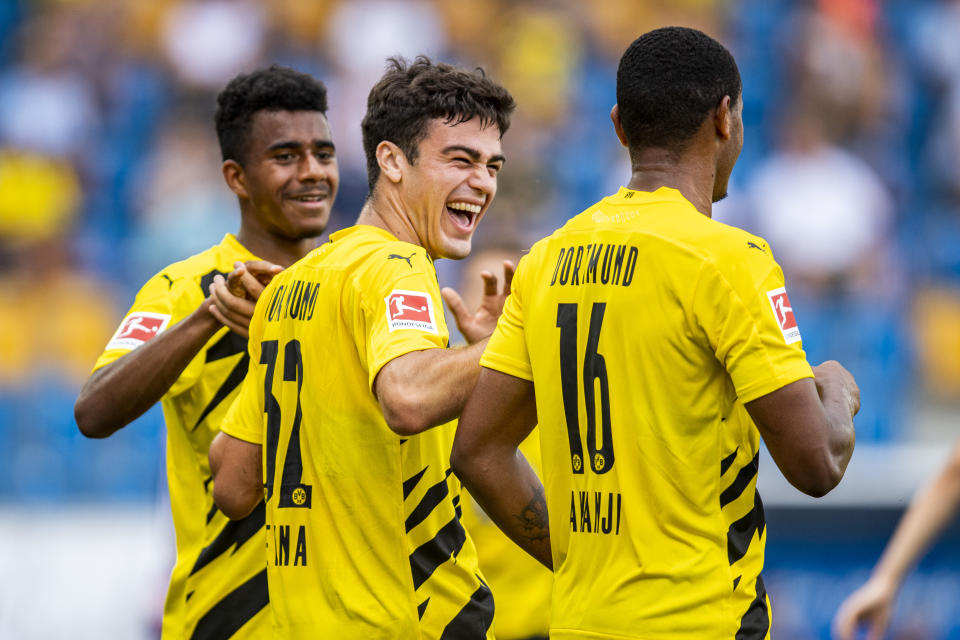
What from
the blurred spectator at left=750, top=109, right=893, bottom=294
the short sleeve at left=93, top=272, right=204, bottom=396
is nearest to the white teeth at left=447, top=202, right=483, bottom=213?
the short sleeve at left=93, top=272, right=204, bottom=396

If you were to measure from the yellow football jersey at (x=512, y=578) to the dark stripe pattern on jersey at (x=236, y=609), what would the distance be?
1130 millimetres

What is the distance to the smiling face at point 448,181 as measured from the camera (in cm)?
363

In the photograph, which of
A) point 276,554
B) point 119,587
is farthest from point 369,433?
point 119,587

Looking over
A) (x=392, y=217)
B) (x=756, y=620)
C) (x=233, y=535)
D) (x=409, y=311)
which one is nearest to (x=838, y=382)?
(x=756, y=620)

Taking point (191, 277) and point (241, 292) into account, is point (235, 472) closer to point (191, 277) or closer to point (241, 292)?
point (241, 292)

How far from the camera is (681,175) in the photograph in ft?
9.97

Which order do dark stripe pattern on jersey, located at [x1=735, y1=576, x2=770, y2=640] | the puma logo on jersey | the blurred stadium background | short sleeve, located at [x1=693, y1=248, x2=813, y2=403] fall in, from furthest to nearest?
the blurred stadium background → the puma logo on jersey → dark stripe pattern on jersey, located at [x1=735, y1=576, x2=770, y2=640] → short sleeve, located at [x1=693, y1=248, x2=813, y2=403]

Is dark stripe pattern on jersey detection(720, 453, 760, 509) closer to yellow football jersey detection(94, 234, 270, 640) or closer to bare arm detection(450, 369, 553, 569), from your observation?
bare arm detection(450, 369, 553, 569)

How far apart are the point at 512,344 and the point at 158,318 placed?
1.61 m

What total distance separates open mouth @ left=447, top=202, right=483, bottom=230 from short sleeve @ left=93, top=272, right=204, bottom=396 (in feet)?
3.51

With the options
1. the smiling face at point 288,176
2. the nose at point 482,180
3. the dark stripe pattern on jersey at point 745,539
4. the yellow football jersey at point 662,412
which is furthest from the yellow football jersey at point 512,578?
the dark stripe pattern on jersey at point 745,539

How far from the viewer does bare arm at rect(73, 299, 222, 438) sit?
3885 mm

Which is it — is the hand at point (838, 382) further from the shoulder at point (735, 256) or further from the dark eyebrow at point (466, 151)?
the dark eyebrow at point (466, 151)

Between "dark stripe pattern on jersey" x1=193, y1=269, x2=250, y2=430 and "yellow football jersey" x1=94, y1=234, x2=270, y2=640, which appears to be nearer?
"yellow football jersey" x1=94, y1=234, x2=270, y2=640
